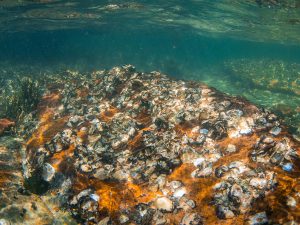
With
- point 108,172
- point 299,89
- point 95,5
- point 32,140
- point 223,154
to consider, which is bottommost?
point 299,89

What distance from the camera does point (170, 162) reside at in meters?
6.11

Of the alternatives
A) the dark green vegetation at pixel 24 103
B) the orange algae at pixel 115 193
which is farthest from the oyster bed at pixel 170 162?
the dark green vegetation at pixel 24 103

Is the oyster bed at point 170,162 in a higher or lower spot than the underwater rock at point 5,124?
higher

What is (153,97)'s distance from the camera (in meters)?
→ 9.29

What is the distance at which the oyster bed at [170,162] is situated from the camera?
4750 mm

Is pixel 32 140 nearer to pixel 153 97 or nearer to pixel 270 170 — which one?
pixel 153 97

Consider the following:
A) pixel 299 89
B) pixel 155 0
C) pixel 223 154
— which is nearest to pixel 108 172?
pixel 223 154

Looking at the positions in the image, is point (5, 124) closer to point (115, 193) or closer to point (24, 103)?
point (24, 103)

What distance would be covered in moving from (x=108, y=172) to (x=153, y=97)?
385 centimetres

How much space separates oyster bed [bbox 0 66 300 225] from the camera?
4.75 meters

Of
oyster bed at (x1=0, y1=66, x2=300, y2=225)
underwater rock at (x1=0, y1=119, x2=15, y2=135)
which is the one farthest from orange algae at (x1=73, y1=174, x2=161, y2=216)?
underwater rock at (x1=0, y1=119, x2=15, y2=135)

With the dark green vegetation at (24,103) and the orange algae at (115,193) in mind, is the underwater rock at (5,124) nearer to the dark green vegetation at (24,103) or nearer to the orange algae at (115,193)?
the dark green vegetation at (24,103)

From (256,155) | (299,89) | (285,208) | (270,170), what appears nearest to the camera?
(285,208)

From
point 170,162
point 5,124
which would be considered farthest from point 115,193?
point 5,124
